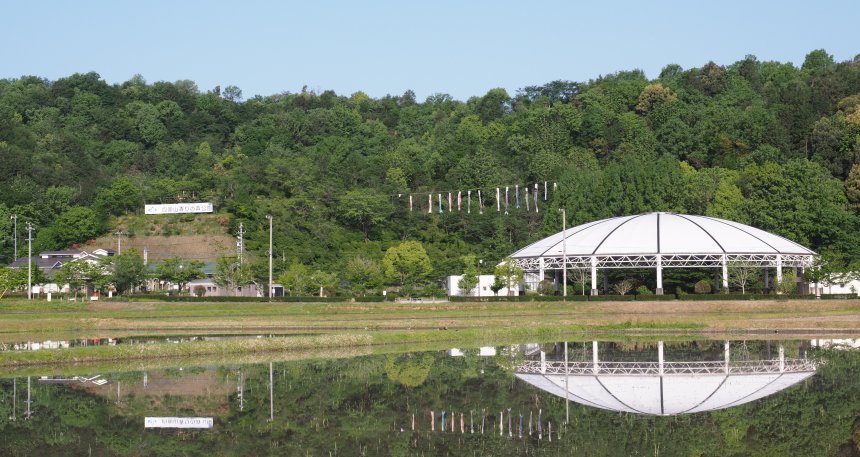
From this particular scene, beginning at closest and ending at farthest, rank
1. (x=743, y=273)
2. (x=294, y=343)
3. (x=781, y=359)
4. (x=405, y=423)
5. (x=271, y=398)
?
(x=405, y=423) → (x=271, y=398) → (x=781, y=359) → (x=294, y=343) → (x=743, y=273)

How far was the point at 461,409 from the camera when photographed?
28359mm

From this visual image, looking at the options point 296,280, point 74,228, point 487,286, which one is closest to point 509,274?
point 487,286

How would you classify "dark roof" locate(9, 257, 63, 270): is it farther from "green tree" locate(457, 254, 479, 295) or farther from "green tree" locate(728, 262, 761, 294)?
"green tree" locate(728, 262, 761, 294)

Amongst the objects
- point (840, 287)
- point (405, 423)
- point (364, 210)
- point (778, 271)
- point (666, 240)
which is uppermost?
point (364, 210)

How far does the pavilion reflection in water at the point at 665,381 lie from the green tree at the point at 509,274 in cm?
4086

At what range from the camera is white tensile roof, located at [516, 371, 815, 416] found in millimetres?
28969

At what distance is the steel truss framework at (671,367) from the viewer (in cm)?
3622

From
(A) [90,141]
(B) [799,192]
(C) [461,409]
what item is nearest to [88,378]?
(C) [461,409]

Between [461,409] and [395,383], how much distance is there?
559 centimetres

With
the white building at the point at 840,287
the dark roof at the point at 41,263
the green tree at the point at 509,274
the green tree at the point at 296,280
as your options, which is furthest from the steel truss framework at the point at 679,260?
the dark roof at the point at 41,263

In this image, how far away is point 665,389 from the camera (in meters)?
32.2

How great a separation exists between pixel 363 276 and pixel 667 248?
76.6ft

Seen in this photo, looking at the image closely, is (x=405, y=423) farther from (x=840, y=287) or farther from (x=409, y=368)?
(x=840, y=287)

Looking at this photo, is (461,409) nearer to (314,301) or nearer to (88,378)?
(88,378)
